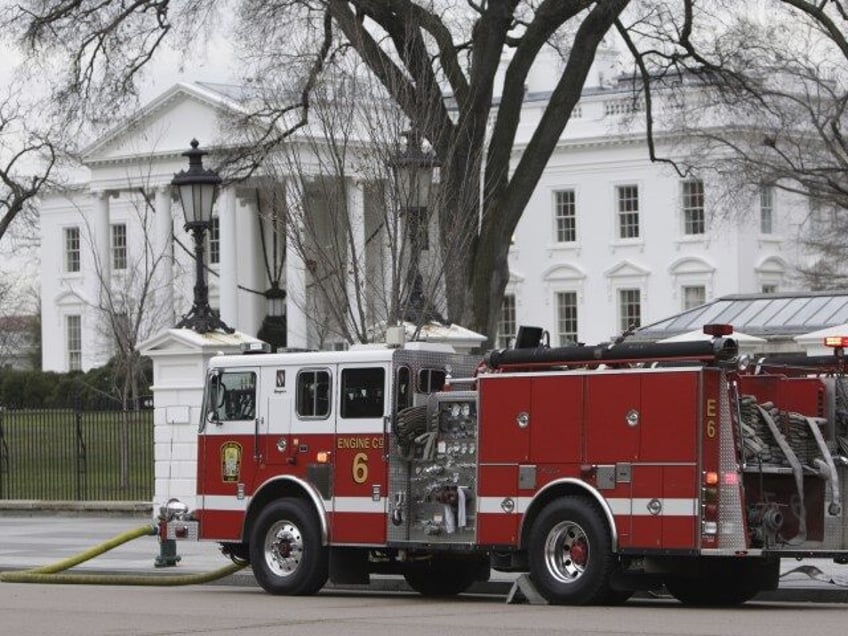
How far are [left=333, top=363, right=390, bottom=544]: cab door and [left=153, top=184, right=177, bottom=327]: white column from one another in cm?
3778

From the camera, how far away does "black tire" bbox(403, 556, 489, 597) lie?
20562 mm

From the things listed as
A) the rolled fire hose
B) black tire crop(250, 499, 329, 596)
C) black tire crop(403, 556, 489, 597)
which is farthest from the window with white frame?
black tire crop(250, 499, 329, 596)

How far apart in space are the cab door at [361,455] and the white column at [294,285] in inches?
349

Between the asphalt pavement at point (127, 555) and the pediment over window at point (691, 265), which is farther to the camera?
the pediment over window at point (691, 265)

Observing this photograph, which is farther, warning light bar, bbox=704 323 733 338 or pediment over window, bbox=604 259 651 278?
pediment over window, bbox=604 259 651 278

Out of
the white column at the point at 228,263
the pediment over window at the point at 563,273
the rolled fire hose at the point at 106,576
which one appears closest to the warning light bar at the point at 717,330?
the rolled fire hose at the point at 106,576

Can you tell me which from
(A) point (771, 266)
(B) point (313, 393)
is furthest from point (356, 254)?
(A) point (771, 266)

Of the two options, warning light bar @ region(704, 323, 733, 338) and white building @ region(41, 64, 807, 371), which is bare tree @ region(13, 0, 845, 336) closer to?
warning light bar @ region(704, 323, 733, 338)

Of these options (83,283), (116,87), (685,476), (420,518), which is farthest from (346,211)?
(83,283)

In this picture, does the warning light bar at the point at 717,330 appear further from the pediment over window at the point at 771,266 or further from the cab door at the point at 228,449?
Answer: the pediment over window at the point at 771,266

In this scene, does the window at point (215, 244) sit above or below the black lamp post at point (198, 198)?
above

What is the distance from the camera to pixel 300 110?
34875 millimetres

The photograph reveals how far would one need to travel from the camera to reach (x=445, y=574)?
20.7 m

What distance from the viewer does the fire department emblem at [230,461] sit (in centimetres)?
2072
